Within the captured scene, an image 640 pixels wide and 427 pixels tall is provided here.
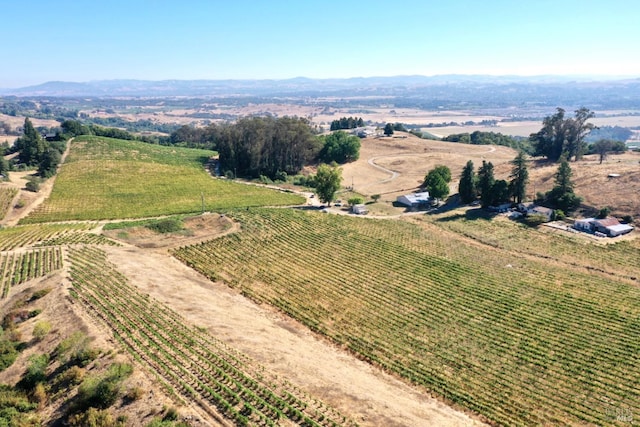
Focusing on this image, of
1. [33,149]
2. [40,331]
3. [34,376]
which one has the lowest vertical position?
[34,376]

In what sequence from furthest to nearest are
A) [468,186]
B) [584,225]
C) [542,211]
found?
1. [468,186]
2. [542,211]
3. [584,225]

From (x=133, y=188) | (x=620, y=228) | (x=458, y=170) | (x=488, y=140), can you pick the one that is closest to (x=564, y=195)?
(x=620, y=228)

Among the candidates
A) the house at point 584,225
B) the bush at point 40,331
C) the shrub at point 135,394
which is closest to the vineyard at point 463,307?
the house at point 584,225

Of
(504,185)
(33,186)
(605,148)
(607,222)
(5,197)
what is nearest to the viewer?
(607,222)

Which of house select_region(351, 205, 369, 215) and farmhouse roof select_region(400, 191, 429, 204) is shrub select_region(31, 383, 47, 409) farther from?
farmhouse roof select_region(400, 191, 429, 204)

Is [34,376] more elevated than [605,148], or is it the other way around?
[605,148]

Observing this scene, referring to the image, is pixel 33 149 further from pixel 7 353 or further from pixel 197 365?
pixel 197 365
